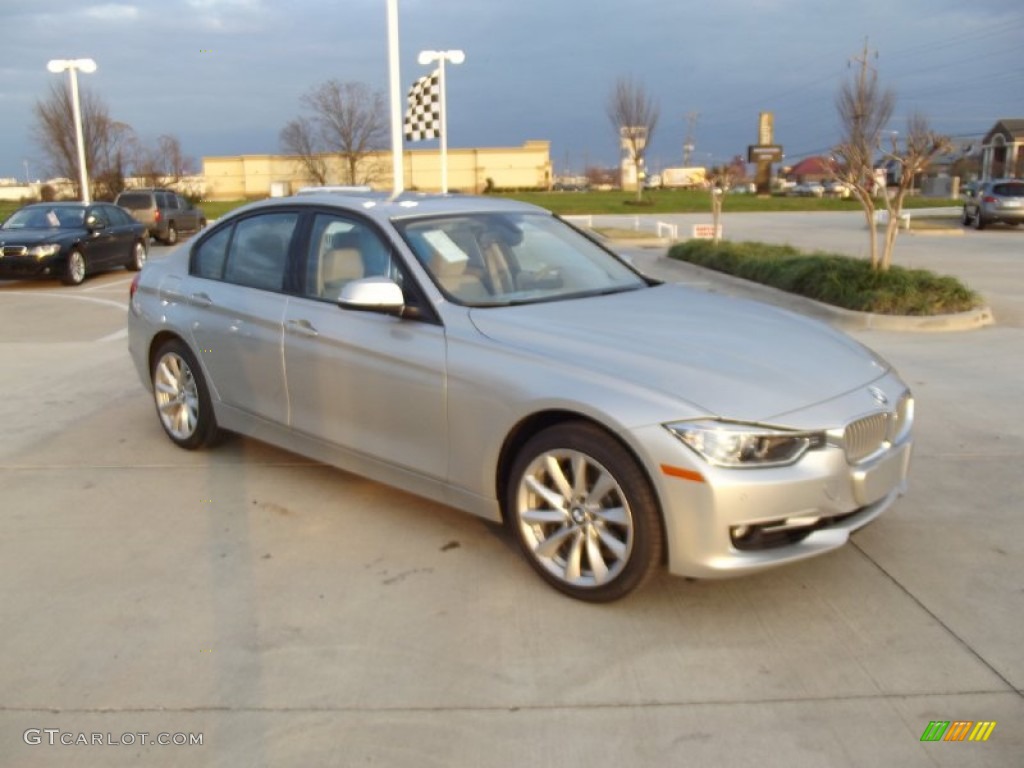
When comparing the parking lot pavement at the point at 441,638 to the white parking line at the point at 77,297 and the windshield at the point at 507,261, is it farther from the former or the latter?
the white parking line at the point at 77,297

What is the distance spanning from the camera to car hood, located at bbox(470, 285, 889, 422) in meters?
3.62

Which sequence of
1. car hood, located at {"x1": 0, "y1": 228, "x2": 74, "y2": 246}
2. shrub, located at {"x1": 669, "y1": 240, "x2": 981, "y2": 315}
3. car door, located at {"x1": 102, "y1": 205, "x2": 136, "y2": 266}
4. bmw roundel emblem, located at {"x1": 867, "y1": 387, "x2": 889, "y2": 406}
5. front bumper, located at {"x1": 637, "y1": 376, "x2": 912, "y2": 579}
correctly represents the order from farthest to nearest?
car door, located at {"x1": 102, "y1": 205, "x2": 136, "y2": 266} < car hood, located at {"x1": 0, "y1": 228, "x2": 74, "y2": 246} < shrub, located at {"x1": 669, "y1": 240, "x2": 981, "y2": 315} < bmw roundel emblem, located at {"x1": 867, "y1": 387, "x2": 889, "y2": 406} < front bumper, located at {"x1": 637, "y1": 376, "x2": 912, "y2": 579}

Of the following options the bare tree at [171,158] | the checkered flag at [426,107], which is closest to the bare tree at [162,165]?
the bare tree at [171,158]

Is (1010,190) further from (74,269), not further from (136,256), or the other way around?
(74,269)

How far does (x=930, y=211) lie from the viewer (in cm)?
3803

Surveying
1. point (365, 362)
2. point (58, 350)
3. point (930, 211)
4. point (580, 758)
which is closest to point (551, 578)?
point (580, 758)

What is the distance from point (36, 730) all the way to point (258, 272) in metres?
2.88

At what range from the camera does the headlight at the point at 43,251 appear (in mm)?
15305

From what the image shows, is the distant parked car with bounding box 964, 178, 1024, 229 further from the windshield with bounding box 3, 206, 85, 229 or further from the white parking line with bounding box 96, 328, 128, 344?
the white parking line with bounding box 96, 328, 128, 344

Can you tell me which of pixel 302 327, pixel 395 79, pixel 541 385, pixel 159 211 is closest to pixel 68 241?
pixel 395 79

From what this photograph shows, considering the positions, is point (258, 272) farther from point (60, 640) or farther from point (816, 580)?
point (816, 580)

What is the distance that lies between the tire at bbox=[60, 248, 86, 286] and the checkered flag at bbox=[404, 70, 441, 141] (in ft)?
25.3

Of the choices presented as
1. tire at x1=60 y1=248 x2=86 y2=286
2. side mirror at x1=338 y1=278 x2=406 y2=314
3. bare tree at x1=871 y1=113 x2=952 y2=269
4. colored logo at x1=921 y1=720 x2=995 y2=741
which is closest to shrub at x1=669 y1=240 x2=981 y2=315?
bare tree at x1=871 y1=113 x2=952 y2=269

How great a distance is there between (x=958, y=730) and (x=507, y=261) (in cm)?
291
